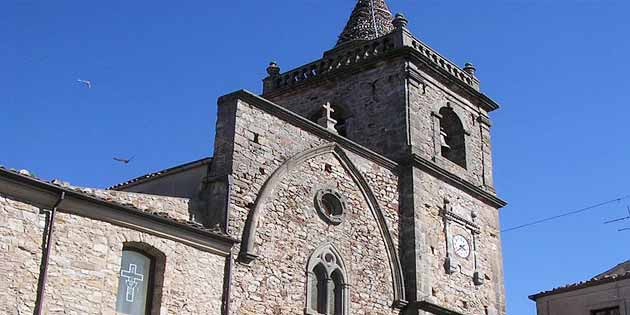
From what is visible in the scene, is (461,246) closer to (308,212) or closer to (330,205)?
(330,205)

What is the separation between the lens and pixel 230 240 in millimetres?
14969

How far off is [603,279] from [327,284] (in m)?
10.8

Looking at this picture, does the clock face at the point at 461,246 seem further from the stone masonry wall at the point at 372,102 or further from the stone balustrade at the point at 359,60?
the stone balustrade at the point at 359,60

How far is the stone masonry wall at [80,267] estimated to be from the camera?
12078 millimetres

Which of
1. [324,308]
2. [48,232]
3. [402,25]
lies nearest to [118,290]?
[48,232]

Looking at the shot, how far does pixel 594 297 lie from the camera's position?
80.3 ft

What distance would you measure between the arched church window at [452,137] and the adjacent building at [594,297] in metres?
5.93

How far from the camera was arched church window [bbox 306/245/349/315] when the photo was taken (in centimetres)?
1667

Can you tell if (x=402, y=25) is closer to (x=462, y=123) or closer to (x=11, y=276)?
(x=462, y=123)

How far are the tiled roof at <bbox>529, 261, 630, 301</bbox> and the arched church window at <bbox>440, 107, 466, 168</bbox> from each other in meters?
5.85

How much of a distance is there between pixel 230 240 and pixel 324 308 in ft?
9.21

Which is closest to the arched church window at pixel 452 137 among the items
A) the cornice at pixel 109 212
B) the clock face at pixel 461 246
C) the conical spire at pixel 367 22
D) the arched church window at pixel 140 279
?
the clock face at pixel 461 246

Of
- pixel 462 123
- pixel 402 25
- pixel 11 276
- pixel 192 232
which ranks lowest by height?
pixel 11 276

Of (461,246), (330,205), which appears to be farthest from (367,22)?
(330,205)
